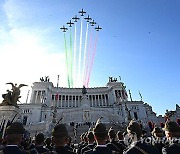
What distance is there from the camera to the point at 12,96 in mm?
18422

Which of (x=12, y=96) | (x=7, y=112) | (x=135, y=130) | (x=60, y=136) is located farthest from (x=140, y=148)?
(x=12, y=96)

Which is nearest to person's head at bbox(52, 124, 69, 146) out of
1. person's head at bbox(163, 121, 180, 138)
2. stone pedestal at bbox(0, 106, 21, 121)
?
person's head at bbox(163, 121, 180, 138)

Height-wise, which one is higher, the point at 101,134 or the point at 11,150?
the point at 101,134

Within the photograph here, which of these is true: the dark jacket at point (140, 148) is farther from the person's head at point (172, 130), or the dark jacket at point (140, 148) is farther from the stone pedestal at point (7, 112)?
the stone pedestal at point (7, 112)

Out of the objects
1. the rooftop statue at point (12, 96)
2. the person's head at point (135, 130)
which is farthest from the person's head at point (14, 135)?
the rooftop statue at point (12, 96)

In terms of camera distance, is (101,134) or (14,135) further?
(14,135)

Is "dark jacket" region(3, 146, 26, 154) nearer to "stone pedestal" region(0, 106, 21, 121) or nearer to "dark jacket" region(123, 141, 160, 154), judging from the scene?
"dark jacket" region(123, 141, 160, 154)

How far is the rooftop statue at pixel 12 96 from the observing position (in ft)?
57.9

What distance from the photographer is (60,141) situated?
12.6 feet

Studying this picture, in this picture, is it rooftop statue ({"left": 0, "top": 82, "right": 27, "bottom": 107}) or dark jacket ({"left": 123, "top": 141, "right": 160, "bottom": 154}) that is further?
rooftop statue ({"left": 0, "top": 82, "right": 27, "bottom": 107})

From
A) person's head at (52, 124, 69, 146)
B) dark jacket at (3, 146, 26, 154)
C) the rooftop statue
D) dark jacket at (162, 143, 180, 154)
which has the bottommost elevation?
dark jacket at (162, 143, 180, 154)

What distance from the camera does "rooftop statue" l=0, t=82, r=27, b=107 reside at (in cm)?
1765

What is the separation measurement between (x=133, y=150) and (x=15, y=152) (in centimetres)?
255

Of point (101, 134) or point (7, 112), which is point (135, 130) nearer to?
point (101, 134)
